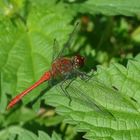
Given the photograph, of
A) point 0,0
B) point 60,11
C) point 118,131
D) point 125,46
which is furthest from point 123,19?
point 118,131

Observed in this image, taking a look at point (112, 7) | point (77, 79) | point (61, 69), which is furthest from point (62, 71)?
point (112, 7)

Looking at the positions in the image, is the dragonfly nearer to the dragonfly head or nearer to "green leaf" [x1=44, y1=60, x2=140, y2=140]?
the dragonfly head

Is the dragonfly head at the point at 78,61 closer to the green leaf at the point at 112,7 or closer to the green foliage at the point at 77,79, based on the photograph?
the green foliage at the point at 77,79

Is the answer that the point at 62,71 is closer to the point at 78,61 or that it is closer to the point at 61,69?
the point at 61,69

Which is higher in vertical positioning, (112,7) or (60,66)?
(112,7)

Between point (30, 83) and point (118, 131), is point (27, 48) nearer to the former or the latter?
point (30, 83)

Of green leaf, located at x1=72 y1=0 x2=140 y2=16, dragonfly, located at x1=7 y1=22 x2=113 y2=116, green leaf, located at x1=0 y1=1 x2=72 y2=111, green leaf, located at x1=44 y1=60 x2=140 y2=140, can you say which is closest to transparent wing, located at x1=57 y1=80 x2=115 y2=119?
green leaf, located at x1=44 y1=60 x2=140 y2=140

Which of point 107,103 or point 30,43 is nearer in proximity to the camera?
point 107,103
